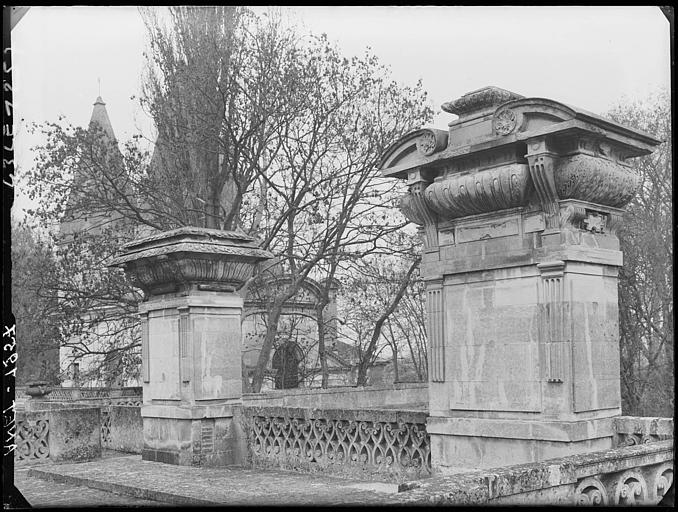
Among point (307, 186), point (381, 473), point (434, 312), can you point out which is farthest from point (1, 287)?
point (307, 186)

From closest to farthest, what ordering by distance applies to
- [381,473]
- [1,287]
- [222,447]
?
[1,287]
[381,473]
[222,447]

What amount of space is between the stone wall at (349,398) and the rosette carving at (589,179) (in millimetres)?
8412

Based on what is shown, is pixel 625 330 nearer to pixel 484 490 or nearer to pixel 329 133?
pixel 329 133

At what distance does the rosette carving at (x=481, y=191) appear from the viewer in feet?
25.9

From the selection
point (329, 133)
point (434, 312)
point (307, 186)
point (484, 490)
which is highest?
point (329, 133)

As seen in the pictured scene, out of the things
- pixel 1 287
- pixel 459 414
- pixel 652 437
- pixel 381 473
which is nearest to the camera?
pixel 1 287

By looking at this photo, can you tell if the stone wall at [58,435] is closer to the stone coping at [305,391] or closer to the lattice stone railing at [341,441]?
the lattice stone railing at [341,441]

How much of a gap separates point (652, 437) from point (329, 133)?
15.7 m

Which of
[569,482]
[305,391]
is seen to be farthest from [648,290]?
[569,482]

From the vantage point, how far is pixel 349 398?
62.3 ft

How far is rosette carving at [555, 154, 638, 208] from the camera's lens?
25.2ft

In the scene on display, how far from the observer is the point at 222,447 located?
11.4 meters

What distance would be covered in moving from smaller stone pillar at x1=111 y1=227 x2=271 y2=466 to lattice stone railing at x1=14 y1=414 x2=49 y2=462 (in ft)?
5.28

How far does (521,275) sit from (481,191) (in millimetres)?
884
